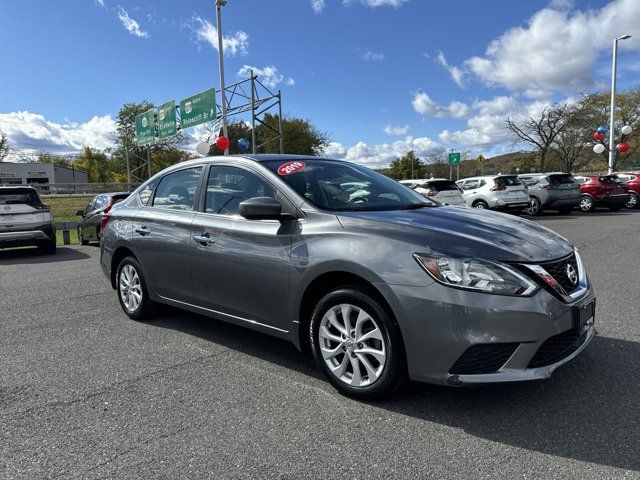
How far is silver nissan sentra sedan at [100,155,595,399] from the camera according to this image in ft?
8.83

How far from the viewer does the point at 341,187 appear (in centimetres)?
384

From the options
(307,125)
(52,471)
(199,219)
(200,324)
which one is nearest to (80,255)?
(200,324)

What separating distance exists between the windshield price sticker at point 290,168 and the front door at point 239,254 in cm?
17

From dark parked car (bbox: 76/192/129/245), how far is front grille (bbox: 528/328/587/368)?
35.5 ft

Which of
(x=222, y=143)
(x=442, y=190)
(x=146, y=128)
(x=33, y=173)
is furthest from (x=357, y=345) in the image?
(x=33, y=173)

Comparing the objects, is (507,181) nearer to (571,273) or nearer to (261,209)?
(571,273)

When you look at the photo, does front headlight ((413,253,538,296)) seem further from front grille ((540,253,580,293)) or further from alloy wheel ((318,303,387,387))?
alloy wheel ((318,303,387,387))

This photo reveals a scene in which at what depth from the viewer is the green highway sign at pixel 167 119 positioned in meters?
25.5

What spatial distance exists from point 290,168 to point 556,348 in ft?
7.48

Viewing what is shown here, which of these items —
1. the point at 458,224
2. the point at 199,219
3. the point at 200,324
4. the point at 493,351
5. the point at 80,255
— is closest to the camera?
the point at 493,351

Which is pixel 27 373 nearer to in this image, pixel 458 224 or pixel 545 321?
pixel 458 224

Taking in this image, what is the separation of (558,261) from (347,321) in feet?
4.44

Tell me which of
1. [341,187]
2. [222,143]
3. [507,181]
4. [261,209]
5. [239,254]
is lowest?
[239,254]

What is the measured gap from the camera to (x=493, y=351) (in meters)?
2.68
